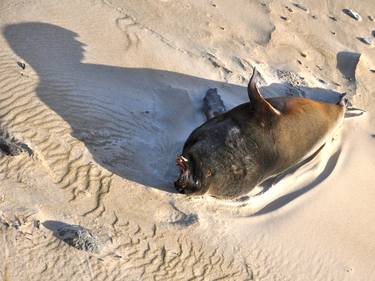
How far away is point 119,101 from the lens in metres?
7.20

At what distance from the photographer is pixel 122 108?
7.12 m

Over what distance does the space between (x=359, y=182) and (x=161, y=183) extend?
273cm

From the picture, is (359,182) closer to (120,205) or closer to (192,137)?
(192,137)

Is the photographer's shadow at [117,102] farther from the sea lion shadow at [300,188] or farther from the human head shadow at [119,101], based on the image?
the sea lion shadow at [300,188]

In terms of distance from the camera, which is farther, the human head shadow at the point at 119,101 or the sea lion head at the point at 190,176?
the human head shadow at the point at 119,101

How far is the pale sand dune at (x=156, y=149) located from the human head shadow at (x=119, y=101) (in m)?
0.02

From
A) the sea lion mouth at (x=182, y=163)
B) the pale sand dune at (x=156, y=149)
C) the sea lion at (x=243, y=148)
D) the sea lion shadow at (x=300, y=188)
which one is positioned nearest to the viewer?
the pale sand dune at (x=156, y=149)

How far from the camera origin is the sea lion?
6.24 meters

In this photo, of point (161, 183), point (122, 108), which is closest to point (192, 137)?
point (161, 183)

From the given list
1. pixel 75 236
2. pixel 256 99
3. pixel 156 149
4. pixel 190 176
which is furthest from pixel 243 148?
pixel 75 236

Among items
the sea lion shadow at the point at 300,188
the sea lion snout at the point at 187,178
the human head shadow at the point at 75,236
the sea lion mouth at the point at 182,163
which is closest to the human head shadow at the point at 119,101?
the sea lion snout at the point at 187,178

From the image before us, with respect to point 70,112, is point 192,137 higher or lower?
higher

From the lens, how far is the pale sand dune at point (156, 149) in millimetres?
5840

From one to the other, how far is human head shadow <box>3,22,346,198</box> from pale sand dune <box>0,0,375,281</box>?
0.02 m
